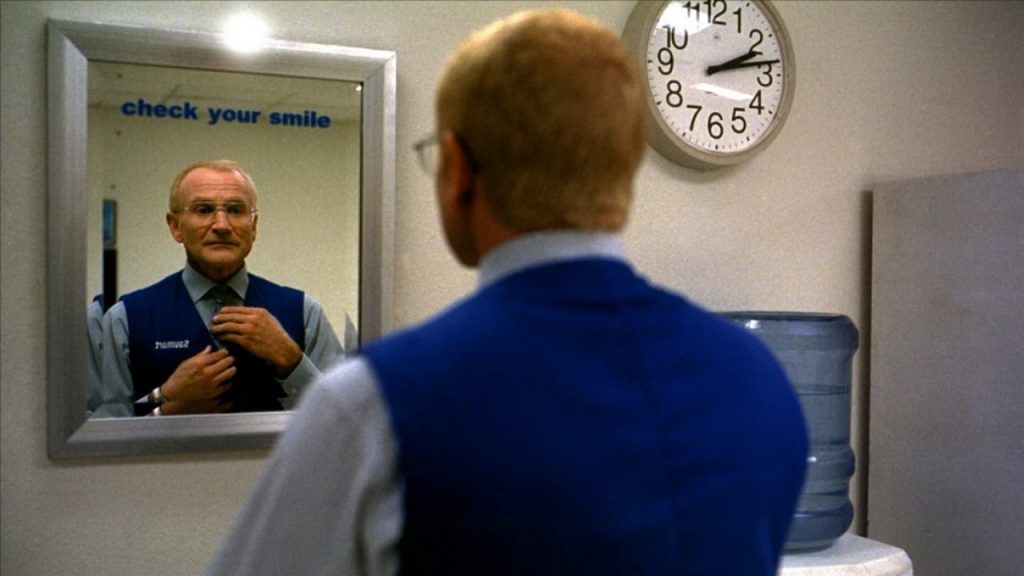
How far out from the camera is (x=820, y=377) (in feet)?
7.11

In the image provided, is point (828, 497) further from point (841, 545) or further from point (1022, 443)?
point (1022, 443)

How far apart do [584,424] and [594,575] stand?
12 cm

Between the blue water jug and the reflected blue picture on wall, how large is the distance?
1.25 metres

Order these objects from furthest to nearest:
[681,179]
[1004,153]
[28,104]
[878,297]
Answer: [1004,153], [878,297], [681,179], [28,104]

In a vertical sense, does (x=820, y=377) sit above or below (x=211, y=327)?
below

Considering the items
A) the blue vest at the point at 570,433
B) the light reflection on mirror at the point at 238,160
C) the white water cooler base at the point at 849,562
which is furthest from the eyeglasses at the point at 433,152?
the white water cooler base at the point at 849,562

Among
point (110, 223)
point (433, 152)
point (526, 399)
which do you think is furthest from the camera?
point (110, 223)

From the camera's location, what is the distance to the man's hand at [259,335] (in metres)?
1.82

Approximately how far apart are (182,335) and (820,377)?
52.7 inches

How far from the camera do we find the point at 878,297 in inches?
93.8

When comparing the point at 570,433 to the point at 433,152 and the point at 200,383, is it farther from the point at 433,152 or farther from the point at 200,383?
the point at 200,383

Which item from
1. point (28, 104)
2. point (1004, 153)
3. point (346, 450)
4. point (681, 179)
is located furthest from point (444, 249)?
point (1004, 153)

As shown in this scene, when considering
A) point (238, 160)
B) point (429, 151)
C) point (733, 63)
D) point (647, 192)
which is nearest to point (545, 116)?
point (429, 151)

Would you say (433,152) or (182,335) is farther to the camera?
(182,335)
